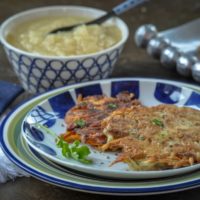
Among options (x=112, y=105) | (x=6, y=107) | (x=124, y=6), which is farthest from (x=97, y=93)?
(x=124, y=6)

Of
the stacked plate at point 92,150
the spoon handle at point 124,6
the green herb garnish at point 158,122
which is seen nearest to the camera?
the stacked plate at point 92,150

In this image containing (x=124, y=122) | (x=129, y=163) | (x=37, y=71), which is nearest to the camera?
(x=129, y=163)

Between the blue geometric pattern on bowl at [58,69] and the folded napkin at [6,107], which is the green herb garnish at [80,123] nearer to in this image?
the folded napkin at [6,107]

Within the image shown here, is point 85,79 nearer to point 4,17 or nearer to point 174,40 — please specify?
point 174,40

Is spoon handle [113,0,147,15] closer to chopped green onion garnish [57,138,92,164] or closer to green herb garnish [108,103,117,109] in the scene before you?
green herb garnish [108,103,117,109]

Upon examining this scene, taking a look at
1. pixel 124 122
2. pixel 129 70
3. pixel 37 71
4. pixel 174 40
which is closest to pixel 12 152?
pixel 124 122

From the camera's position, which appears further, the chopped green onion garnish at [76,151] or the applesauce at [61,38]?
the applesauce at [61,38]

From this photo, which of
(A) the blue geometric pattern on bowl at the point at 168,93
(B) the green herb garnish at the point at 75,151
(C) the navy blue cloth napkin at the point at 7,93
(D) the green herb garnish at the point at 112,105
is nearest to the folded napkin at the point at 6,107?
(C) the navy blue cloth napkin at the point at 7,93
